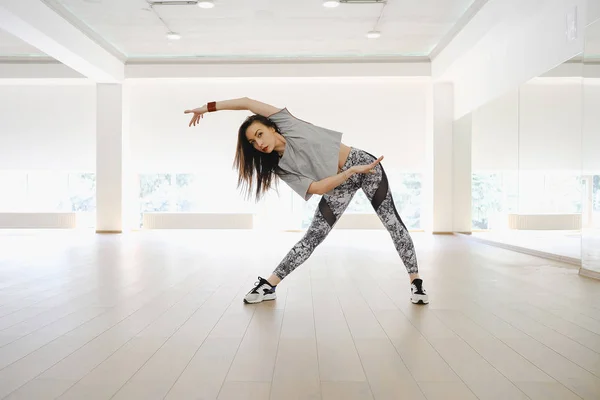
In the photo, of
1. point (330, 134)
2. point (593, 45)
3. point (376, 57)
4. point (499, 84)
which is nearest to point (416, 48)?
point (376, 57)

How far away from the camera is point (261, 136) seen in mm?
2797

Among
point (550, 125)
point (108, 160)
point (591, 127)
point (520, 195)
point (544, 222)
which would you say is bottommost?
point (544, 222)

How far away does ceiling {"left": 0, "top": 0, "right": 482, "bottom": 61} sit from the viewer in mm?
7500

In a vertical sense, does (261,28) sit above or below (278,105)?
above

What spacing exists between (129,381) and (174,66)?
30.2 feet

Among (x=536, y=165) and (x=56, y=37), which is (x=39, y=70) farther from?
→ (x=536, y=165)

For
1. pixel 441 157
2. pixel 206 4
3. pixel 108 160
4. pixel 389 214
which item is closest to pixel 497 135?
pixel 441 157

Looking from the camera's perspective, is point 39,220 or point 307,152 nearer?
point 307,152

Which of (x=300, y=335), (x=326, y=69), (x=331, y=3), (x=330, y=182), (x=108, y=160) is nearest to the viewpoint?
(x=300, y=335)

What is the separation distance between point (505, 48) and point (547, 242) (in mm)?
2940

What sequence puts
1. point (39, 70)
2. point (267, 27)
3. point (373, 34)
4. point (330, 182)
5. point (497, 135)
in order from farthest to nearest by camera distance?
point (39, 70) → point (373, 34) → point (267, 27) → point (497, 135) → point (330, 182)

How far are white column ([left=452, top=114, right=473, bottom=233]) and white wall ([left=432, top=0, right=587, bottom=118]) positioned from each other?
1.02 feet

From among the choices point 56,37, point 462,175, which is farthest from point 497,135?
point 56,37

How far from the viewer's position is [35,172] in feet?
37.3
